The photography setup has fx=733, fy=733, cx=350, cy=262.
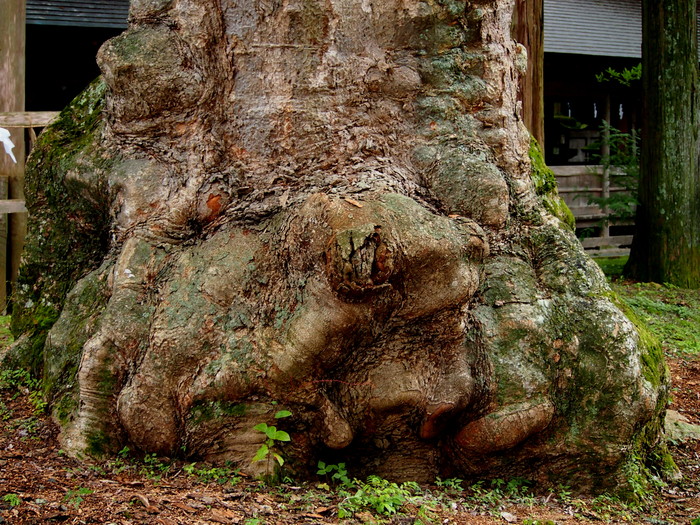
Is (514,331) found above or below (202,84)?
below

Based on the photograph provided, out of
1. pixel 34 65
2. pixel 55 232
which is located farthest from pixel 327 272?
pixel 34 65

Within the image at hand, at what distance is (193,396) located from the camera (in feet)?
10.4

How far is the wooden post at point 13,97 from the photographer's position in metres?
7.50

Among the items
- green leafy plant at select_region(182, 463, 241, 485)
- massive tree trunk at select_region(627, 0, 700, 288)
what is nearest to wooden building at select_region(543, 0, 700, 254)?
massive tree trunk at select_region(627, 0, 700, 288)

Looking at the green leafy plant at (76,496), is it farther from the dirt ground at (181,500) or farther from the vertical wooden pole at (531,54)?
the vertical wooden pole at (531,54)

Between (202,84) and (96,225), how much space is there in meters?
0.98

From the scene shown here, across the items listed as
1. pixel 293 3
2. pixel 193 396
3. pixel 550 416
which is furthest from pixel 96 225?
pixel 550 416

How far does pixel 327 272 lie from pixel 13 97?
6.05 metres

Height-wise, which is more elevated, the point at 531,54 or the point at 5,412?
the point at 531,54

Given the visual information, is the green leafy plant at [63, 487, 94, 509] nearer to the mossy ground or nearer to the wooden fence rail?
the mossy ground

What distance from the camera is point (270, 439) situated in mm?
3096

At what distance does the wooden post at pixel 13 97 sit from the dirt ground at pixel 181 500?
444cm

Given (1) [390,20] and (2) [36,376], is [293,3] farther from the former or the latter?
(2) [36,376]

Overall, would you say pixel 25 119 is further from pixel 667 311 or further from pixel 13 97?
pixel 667 311
